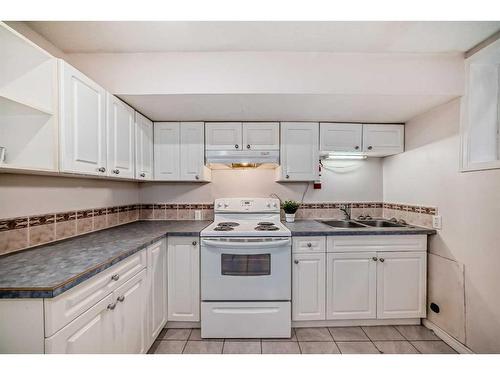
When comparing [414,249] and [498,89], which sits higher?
[498,89]

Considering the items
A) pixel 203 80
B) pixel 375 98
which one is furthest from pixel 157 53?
pixel 375 98

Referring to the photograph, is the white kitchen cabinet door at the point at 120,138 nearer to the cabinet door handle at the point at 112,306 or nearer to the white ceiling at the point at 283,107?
the white ceiling at the point at 283,107

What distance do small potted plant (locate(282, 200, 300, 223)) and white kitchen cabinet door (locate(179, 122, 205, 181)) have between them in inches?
39.0

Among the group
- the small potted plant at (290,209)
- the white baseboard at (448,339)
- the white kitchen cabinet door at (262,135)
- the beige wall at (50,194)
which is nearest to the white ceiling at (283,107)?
the white kitchen cabinet door at (262,135)

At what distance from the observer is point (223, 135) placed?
2344 millimetres

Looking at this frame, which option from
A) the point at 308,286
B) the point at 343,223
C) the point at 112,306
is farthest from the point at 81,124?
the point at 343,223

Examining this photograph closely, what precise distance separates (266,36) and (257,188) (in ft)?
5.09

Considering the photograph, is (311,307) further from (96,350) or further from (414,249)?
(96,350)

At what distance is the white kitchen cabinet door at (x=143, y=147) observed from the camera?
2.06 meters

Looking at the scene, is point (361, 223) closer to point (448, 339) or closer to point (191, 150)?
point (448, 339)

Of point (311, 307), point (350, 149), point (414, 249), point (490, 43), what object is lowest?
point (311, 307)

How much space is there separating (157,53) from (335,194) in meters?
2.31

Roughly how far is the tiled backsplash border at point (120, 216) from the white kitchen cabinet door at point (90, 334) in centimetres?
70

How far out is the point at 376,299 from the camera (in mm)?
2012
